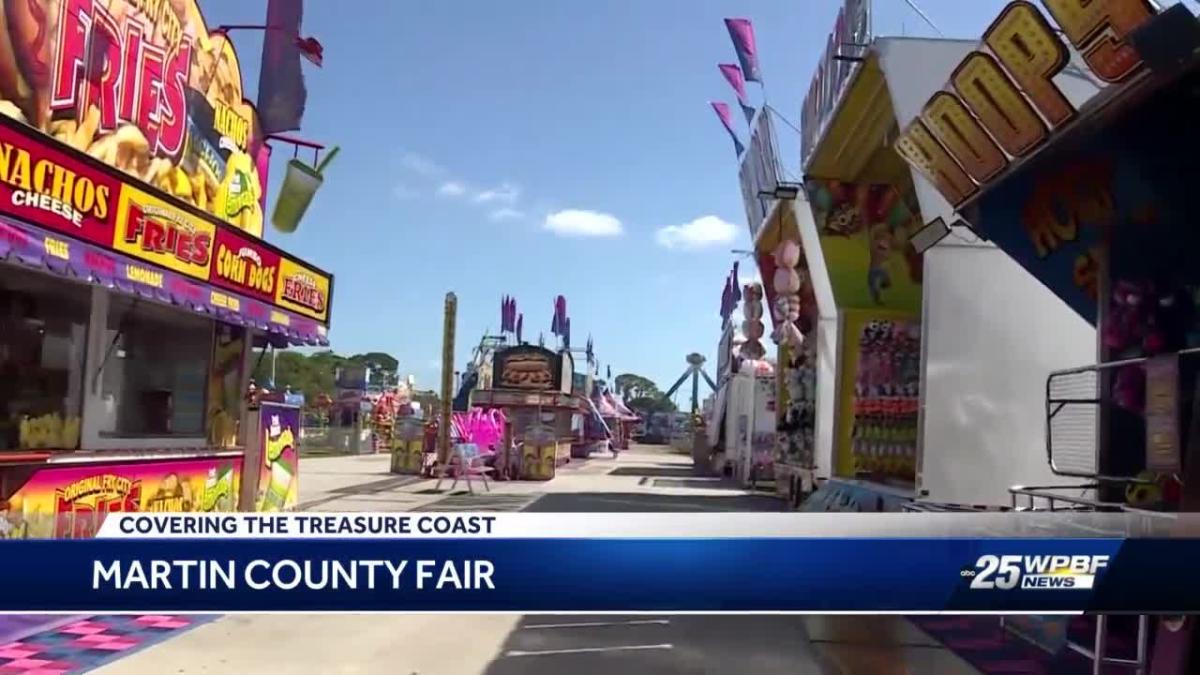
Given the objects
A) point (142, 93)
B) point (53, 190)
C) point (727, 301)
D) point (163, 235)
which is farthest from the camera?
point (727, 301)

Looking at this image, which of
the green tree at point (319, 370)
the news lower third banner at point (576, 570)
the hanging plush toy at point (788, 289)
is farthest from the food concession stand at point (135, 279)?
the green tree at point (319, 370)

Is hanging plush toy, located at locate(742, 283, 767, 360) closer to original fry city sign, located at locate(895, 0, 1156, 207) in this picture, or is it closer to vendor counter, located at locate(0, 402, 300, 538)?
vendor counter, located at locate(0, 402, 300, 538)

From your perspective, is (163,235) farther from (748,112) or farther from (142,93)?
(748,112)

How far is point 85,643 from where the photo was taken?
19.3ft

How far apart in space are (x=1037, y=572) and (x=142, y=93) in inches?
304

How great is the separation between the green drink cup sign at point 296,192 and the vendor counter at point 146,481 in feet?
6.93

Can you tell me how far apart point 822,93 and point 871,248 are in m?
1.99

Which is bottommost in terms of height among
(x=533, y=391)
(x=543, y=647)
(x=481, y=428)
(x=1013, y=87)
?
(x=543, y=647)

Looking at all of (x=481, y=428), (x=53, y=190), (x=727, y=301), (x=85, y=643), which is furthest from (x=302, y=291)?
(x=727, y=301)

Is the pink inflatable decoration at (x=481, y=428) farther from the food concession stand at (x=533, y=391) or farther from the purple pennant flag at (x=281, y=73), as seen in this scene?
the purple pennant flag at (x=281, y=73)

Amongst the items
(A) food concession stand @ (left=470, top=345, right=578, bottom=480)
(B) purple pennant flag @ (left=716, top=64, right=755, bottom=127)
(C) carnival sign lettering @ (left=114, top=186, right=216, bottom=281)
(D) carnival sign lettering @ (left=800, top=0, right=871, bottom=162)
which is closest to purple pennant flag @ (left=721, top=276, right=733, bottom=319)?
(A) food concession stand @ (left=470, top=345, right=578, bottom=480)

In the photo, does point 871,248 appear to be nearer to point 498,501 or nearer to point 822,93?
point 822,93

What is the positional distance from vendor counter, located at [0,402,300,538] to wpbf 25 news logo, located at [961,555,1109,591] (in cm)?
258

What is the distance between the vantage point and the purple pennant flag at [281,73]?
10.5 m
